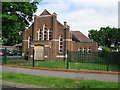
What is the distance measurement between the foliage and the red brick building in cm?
4697

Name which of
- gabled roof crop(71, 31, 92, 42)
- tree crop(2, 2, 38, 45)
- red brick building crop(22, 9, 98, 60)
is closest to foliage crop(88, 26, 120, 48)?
gabled roof crop(71, 31, 92, 42)

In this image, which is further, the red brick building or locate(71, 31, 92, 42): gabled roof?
locate(71, 31, 92, 42): gabled roof

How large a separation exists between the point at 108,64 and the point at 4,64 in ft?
34.3

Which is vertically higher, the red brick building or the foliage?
the foliage

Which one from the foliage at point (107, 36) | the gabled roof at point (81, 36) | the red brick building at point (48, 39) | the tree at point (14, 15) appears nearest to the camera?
the tree at point (14, 15)

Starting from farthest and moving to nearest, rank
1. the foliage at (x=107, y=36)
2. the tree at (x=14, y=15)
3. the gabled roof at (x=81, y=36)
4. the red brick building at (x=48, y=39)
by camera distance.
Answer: the foliage at (x=107, y=36) → the gabled roof at (x=81, y=36) → the red brick building at (x=48, y=39) → the tree at (x=14, y=15)

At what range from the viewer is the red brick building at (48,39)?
2850cm

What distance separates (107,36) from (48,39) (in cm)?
5445

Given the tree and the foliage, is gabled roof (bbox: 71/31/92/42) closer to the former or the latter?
the tree

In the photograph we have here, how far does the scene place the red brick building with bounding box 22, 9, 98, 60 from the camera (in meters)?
28.5

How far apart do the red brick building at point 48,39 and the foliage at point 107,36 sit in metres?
47.0

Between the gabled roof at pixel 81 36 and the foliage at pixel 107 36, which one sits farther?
the foliage at pixel 107 36

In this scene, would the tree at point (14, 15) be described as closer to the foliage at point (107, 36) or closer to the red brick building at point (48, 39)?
the red brick building at point (48, 39)

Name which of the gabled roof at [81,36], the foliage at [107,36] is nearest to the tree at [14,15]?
the gabled roof at [81,36]
